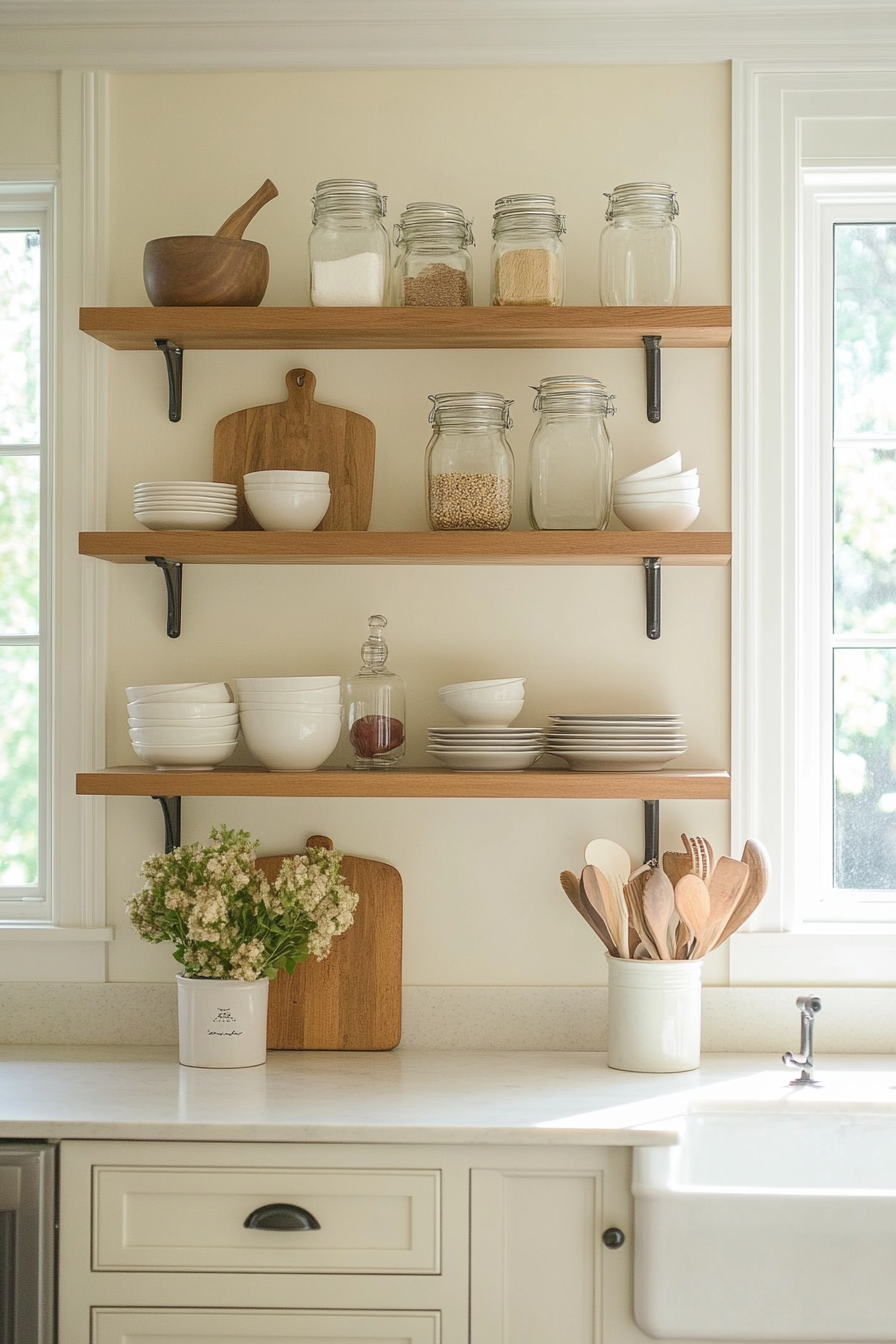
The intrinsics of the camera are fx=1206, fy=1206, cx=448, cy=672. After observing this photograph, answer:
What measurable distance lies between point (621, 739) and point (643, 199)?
88cm

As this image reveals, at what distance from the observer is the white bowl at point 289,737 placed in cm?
192

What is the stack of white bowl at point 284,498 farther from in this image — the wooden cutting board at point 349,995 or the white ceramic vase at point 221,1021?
the white ceramic vase at point 221,1021

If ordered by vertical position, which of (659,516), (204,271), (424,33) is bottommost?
(659,516)

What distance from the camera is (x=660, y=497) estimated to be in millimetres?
1924

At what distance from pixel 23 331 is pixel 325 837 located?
3.58ft

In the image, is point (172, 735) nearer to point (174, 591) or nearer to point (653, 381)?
point (174, 591)

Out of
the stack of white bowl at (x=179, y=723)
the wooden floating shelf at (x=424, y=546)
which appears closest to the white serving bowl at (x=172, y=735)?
the stack of white bowl at (x=179, y=723)

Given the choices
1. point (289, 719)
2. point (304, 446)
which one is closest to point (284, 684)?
point (289, 719)

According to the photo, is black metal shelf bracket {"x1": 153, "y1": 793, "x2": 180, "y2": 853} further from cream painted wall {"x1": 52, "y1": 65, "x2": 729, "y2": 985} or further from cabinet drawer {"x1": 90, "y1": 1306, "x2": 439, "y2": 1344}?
cabinet drawer {"x1": 90, "y1": 1306, "x2": 439, "y2": 1344}

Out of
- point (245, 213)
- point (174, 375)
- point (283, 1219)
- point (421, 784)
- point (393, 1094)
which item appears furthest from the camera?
point (174, 375)

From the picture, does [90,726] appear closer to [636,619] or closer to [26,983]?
[26,983]

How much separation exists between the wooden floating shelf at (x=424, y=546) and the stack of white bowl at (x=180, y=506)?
1.1 inches

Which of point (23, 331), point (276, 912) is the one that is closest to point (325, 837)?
point (276, 912)

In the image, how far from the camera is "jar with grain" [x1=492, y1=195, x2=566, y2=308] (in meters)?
1.94
